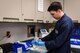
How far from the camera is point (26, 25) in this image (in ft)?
9.05

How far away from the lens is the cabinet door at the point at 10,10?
1769 millimetres

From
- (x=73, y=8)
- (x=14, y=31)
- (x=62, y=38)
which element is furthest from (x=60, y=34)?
(x=73, y=8)

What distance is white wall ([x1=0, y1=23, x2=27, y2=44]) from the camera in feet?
7.36

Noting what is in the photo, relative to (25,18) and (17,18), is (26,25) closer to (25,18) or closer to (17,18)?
(25,18)

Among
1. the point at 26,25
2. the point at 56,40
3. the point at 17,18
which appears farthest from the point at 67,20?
the point at 26,25

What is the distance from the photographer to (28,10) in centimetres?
225

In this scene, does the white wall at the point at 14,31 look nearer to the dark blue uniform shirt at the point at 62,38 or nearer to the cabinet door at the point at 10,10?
the cabinet door at the point at 10,10

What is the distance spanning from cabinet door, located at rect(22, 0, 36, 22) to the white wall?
0.30 m

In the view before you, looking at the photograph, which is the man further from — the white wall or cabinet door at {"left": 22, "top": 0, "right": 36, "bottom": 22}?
the white wall

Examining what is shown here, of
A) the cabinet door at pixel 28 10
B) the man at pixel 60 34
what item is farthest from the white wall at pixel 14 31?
the man at pixel 60 34

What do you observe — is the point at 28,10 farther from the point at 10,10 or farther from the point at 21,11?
the point at 10,10

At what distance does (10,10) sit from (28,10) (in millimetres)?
411

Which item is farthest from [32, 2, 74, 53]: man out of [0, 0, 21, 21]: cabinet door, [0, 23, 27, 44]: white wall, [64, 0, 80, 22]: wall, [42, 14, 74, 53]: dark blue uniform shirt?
[64, 0, 80, 22]: wall

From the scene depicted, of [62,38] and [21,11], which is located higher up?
[21,11]
